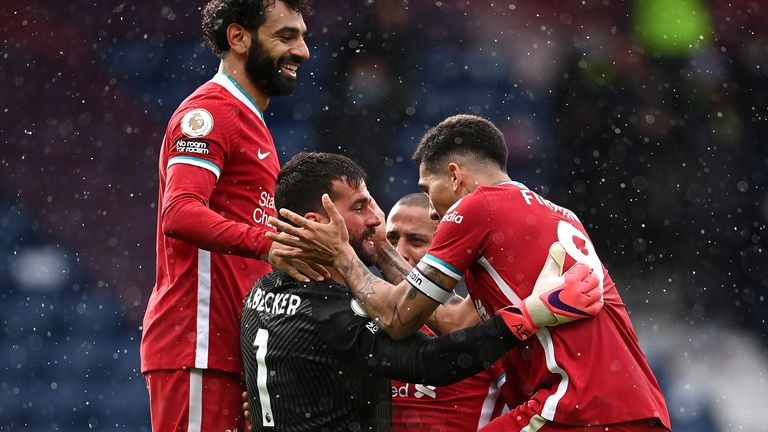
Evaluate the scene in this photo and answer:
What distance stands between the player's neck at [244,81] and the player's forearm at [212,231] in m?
0.65

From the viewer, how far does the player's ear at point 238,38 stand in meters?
3.81

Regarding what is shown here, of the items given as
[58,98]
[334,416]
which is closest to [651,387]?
[334,416]

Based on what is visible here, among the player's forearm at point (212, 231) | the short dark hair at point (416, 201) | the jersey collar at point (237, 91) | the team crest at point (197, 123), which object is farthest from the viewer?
the short dark hair at point (416, 201)

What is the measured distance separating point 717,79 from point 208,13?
6068mm

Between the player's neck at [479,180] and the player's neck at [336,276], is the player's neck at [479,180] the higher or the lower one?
the higher one

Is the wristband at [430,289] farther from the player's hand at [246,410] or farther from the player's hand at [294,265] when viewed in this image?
the player's hand at [246,410]

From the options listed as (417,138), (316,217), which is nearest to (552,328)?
(316,217)

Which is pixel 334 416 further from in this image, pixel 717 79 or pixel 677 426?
pixel 717 79

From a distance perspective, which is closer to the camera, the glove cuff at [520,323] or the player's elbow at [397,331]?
the glove cuff at [520,323]

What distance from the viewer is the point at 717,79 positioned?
8828mm

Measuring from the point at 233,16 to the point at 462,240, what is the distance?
4.68 ft

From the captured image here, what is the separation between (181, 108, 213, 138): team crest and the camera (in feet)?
11.2

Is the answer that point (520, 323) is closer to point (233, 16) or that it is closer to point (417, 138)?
point (233, 16)

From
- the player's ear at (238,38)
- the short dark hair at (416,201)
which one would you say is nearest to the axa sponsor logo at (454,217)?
the player's ear at (238,38)
